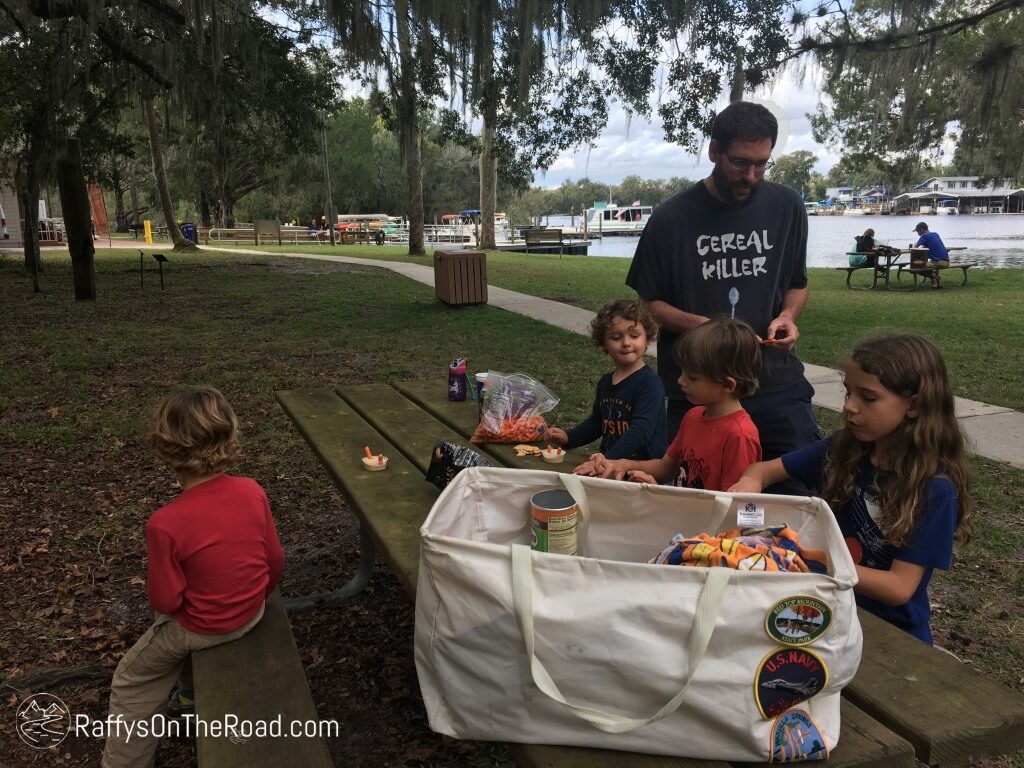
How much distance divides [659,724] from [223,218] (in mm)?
44582

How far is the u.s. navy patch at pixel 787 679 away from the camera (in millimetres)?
1185

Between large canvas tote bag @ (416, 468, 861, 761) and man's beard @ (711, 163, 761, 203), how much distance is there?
1.73 m

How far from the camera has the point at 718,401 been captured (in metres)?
2.27

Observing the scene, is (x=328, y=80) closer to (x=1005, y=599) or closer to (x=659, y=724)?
(x=1005, y=599)

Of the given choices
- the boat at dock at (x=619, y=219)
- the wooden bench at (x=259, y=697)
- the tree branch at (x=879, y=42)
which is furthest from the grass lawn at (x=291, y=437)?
the boat at dock at (x=619, y=219)

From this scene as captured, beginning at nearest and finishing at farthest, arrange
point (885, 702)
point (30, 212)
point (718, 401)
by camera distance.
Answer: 1. point (885, 702)
2. point (718, 401)
3. point (30, 212)

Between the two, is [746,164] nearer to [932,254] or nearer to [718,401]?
[718,401]

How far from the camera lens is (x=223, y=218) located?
4184cm

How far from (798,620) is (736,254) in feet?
6.22

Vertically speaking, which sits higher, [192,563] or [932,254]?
[932,254]

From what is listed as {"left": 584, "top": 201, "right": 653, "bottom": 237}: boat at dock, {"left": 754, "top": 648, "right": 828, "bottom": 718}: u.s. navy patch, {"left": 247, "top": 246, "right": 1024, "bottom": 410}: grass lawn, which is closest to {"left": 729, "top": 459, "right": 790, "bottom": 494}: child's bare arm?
{"left": 754, "top": 648, "right": 828, "bottom": 718}: u.s. navy patch

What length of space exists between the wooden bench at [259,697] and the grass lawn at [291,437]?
55cm

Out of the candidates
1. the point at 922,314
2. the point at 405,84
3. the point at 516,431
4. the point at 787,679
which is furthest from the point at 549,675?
the point at 922,314

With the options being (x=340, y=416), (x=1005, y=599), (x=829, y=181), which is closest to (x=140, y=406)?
(x=340, y=416)
